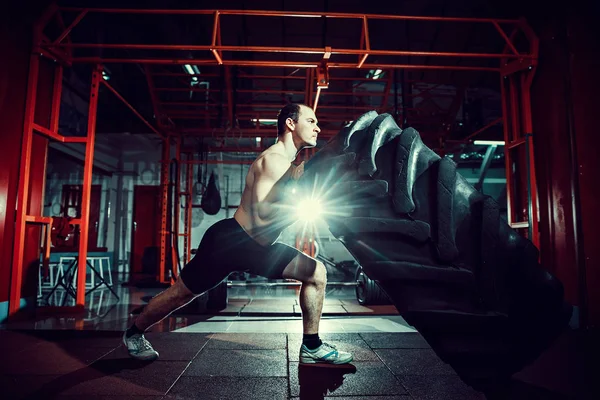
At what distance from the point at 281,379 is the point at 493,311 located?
1.85m

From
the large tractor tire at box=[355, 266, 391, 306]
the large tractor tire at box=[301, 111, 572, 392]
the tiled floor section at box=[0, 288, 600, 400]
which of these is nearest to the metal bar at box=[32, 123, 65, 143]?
the tiled floor section at box=[0, 288, 600, 400]

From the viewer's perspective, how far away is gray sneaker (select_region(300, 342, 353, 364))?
2.40 metres

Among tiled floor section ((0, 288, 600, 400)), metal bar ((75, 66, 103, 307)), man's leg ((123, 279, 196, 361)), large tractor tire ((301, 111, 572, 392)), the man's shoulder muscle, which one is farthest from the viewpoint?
metal bar ((75, 66, 103, 307))

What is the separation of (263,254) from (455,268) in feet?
6.14

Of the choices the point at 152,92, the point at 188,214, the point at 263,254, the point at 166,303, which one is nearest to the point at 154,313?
the point at 166,303

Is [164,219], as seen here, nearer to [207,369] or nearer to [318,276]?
[207,369]

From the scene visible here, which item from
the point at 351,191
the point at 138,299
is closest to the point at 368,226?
the point at 351,191

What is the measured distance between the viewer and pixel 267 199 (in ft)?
7.23

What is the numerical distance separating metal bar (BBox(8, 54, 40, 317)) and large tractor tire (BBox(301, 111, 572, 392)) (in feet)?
15.7

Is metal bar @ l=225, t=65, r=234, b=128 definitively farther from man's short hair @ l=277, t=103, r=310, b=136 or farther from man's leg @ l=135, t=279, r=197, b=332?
man's leg @ l=135, t=279, r=197, b=332

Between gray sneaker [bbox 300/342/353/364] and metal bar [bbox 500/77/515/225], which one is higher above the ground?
metal bar [bbox 500/77/515/225]

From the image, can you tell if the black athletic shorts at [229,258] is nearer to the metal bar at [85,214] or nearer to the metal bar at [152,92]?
the metal bar at [85,214]

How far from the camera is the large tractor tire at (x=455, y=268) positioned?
573 mm

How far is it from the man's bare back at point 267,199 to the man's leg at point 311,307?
27 cm
